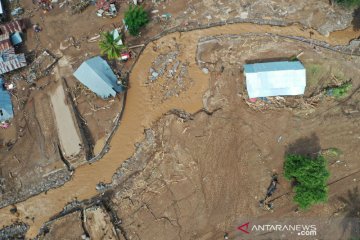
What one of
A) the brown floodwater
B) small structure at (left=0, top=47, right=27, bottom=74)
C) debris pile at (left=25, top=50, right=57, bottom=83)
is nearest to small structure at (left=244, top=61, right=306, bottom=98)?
the brown floodwater

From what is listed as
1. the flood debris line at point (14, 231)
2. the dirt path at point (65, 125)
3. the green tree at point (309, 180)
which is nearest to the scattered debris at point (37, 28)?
the dirt path at point (65, 125)

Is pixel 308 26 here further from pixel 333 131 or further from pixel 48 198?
pixel 48 198

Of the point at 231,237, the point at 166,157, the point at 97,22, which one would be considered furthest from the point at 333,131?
the point at 97,22

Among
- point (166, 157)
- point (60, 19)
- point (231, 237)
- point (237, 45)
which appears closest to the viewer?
point (231, 237)

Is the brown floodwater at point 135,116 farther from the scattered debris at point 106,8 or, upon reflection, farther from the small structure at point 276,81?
the scattered debris at point 106,8

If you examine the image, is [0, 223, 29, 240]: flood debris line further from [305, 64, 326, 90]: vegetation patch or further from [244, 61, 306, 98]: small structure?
[305, 64, 326, 90]: vegetation patch
